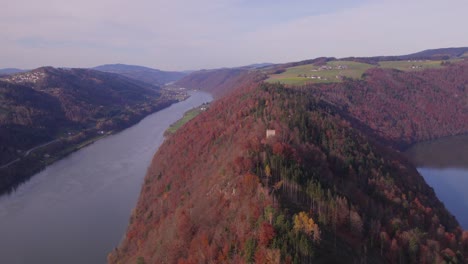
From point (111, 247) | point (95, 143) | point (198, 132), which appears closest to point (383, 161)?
point (198, 132)

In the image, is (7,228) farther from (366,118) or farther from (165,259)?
(366,118)

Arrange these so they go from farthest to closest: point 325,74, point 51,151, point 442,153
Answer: point 325,74 → point 442,153 → point 51,151

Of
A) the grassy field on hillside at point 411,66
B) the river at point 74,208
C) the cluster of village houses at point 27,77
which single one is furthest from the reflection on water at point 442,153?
the cluster of village houses at point 27,77

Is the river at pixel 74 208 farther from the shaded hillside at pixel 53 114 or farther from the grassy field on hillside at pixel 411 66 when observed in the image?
the grassy field on hillside at pixel 411 66

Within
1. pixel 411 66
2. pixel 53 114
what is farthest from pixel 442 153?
pixel 53 114

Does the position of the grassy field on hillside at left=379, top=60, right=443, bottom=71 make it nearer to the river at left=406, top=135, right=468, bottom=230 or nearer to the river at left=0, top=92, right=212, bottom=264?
the river at left=406, top=135, right=468, bottom=230

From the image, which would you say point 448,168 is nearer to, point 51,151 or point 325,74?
point 325,74
